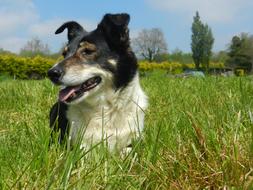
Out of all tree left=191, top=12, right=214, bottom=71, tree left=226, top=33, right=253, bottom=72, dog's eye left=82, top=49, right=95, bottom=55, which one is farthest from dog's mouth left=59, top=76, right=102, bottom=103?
tree left=191, top=12, right=214, bottom=71

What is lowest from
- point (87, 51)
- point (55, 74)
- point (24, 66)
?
point (24, 66)

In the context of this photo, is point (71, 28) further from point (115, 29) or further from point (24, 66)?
point (24, 66)

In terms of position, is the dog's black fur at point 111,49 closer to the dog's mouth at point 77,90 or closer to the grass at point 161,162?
the dog's mouth at point 77,90

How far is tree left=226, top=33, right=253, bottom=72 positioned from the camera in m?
51.6

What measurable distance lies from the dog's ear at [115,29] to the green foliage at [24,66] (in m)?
32.9

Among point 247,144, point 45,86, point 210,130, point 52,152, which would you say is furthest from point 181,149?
point 45,86

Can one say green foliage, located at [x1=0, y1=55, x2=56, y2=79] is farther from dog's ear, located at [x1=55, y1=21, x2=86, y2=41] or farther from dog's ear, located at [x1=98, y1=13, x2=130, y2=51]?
dog's ear, located at [x1=98, y1=13, x2=130, y2=51]

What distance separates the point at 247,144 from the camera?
2324mm

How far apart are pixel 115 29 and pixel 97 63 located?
1.53ft

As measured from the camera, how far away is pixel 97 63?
183 inches

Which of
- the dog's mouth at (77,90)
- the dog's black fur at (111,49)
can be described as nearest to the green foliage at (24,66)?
the dog's black fur at (111,49)

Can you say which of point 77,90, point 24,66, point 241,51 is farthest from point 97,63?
point 241,51

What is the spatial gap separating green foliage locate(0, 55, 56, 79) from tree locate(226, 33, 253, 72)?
71.4ft

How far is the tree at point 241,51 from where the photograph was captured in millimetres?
51625
